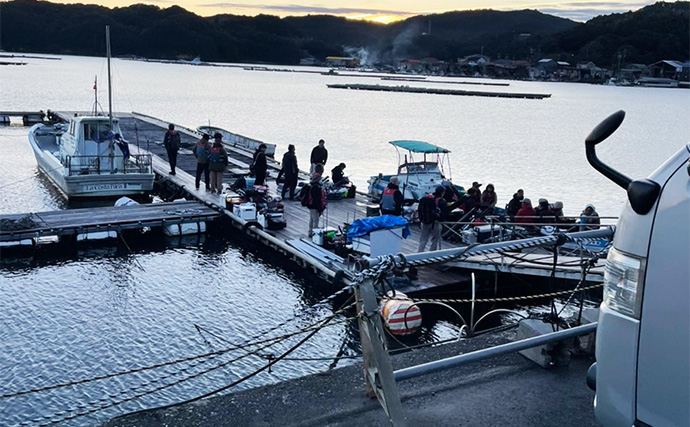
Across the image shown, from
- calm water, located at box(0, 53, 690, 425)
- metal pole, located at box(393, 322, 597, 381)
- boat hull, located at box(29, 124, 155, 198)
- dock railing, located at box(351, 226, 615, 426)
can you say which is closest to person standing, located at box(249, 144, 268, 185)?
calm water, located at box(0, 53, 690, 425)

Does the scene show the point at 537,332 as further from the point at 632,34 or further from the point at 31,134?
the point at 632,34

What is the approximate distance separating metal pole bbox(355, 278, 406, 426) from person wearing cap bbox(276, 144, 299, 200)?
16.6m

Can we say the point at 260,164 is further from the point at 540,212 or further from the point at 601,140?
the point at 601,140

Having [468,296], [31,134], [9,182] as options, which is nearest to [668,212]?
[468,296]

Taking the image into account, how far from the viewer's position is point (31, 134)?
109 feet

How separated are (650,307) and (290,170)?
18.8m

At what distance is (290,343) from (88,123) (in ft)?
52.1

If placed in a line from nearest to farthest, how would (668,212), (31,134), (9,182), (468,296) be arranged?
1. (668,212)
2. (468,296)
3. (9,182)
4. (31,134)

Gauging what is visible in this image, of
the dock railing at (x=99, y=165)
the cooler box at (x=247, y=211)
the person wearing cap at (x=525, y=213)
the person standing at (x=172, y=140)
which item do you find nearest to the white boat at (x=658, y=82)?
the person standing at (x=172, y=140)

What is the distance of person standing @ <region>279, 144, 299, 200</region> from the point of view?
68.4ft

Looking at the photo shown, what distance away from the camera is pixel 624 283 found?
3164 mm

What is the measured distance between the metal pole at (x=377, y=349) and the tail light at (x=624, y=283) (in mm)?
1457

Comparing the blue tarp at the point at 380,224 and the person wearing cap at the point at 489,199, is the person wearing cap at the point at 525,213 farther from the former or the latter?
the blue tarp at the point at 380,224

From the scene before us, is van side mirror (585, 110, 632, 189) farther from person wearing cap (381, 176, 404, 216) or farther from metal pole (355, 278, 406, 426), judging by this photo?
person wearing cap (381, 176, 404, 216)
